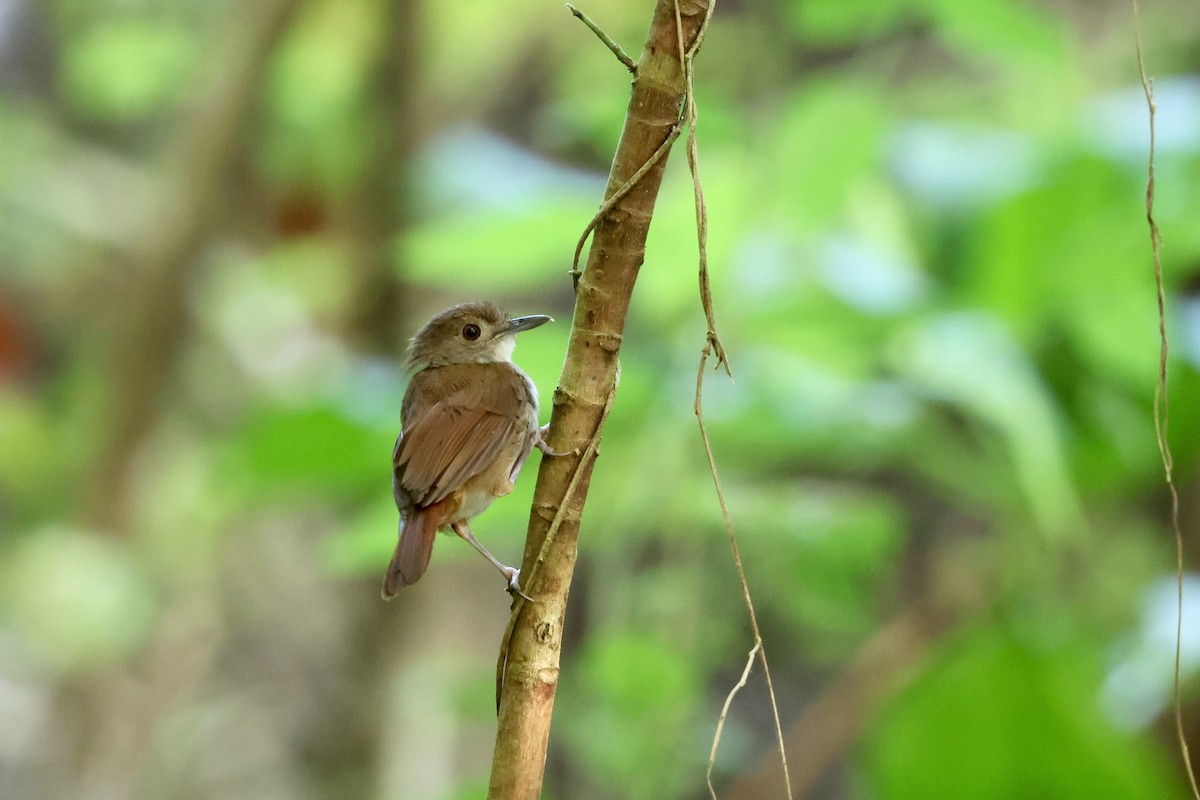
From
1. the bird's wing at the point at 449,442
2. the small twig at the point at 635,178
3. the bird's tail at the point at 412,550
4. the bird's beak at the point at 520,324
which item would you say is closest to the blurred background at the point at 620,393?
the bird's beak at the point at 520,324

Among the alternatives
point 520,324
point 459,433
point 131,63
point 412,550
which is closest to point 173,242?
point 131,63

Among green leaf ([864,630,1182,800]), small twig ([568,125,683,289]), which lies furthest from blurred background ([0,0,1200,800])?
small twig ([568,125,683,289])

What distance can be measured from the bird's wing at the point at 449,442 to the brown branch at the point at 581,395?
0.72ft

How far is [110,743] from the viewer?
372 centimetres

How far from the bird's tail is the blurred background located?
81cm

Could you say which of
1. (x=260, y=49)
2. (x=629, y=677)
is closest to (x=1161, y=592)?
(x=629, y=677)

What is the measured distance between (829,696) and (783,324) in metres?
0.97

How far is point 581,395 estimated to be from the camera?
978 millimetres

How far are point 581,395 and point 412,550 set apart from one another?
230 millimetres

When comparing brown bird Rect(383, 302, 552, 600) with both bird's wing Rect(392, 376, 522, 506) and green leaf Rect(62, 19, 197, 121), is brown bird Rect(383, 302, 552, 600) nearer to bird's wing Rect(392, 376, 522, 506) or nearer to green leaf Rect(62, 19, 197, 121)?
bird's wing Rect(392, 376, 522, 506)

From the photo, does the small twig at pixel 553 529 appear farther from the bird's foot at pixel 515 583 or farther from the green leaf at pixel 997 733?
the green leaf at pixel 997 733

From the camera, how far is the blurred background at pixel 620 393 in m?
2.06

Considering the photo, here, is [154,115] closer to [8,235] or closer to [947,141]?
[8,235]

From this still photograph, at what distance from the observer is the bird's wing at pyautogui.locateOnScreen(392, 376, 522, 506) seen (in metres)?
1.17
